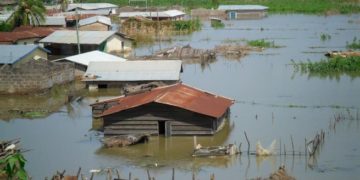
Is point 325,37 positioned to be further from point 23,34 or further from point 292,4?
point 292,4

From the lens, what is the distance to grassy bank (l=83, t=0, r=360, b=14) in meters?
62.5

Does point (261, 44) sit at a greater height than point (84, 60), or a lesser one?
lesser

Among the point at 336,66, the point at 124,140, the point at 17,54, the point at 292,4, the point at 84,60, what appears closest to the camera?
the point at 124,140

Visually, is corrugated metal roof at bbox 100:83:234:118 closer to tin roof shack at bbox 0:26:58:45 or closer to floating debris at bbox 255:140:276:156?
floating debris at bbox 255:140:276:156

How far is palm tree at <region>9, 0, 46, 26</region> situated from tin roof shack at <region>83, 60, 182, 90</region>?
51.7 ft

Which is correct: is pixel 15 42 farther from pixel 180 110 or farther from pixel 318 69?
pixel 180 110

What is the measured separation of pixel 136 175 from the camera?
16.1 meters

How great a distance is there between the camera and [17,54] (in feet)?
94.3

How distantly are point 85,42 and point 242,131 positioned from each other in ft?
57.0

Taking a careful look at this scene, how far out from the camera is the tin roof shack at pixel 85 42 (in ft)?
119

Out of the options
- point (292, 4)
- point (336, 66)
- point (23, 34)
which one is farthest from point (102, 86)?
point (292, 4)

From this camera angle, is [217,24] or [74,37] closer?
[74,37]

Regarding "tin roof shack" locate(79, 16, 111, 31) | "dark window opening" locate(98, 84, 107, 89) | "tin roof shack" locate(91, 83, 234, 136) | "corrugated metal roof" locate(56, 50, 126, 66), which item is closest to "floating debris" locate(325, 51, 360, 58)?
"corrugated metal roof" locate(56, 50, 126, 66)

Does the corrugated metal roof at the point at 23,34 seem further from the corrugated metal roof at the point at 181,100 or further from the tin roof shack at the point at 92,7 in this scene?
the tin roof shack at the point at 92,7
